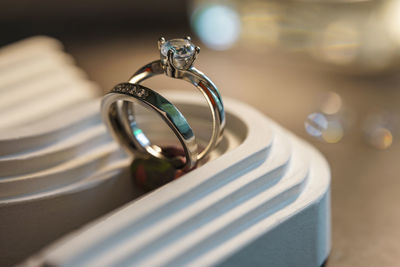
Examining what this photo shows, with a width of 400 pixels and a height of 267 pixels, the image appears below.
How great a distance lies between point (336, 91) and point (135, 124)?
1.75 ft

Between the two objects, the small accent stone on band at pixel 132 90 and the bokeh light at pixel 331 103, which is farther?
the bokeh light at pixel 331 103

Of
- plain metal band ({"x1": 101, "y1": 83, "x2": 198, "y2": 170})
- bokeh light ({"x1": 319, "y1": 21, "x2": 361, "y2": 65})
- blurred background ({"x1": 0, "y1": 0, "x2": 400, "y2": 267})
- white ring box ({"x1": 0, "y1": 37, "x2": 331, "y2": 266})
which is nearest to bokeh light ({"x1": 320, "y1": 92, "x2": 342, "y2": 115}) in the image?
blurred background ({"x1": 0, "y1": 0, "x2": 400, "y2": 267})

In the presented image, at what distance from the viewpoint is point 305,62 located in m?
1.12

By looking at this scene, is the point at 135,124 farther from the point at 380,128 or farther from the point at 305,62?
the point at 305,62

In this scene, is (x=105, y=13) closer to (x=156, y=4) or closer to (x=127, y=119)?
(x=156, y=4)

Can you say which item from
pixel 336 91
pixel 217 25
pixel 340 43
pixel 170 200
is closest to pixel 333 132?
pixel 336 91

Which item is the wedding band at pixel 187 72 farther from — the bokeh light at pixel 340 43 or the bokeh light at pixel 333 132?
the bokeh light at pixel 340 43

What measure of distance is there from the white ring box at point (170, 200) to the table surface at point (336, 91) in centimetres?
7

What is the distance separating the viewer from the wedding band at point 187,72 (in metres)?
0.46

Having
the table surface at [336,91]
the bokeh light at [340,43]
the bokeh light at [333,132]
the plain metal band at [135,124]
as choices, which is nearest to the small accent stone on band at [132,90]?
the plain metal band at [135,124]

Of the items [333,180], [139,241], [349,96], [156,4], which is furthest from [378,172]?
[156,4]

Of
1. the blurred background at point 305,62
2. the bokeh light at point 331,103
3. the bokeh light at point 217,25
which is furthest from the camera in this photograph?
the bokeh light at point 217,25

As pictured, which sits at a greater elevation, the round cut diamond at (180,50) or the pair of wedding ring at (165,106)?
the round cut diamond at (180,50)

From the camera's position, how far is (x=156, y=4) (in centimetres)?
152
